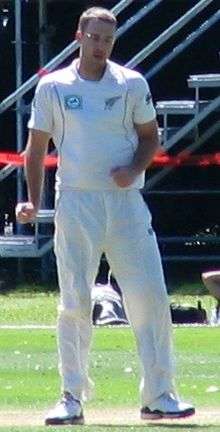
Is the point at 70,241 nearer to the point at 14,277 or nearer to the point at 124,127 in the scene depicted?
the point at 124,127

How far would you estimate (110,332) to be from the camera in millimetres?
13203

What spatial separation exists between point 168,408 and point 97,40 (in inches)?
67.1

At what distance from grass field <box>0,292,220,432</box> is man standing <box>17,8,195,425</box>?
252 mm

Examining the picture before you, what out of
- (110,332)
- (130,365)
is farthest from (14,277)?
(130,365)

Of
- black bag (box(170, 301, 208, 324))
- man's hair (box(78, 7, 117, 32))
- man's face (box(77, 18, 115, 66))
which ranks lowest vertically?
black bag (box(170, 301, 208, 324))

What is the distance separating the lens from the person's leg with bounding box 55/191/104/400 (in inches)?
318

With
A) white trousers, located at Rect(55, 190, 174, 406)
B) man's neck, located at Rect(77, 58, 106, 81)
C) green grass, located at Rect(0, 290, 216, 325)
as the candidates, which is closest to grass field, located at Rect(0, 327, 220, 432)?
white trousers, located at Rect(55, 190, 174, 406)

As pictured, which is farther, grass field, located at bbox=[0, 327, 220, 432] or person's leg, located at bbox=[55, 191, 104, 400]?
grass field, located at bbox=[0, 327, 220, 432]

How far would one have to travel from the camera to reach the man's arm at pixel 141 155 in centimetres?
802

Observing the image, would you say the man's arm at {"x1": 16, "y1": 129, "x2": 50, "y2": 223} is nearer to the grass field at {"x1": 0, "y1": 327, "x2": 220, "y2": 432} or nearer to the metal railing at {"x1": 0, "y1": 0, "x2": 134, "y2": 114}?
the grass field at {"x1": 0, "y1": 327, "x2": 220, "y2": 432}

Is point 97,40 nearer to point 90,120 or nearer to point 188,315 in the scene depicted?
point 90,120

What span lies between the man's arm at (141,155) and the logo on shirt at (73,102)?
329mm

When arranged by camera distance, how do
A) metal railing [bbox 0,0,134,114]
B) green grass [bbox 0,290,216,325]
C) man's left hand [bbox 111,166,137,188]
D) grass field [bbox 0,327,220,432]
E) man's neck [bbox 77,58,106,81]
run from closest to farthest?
man's left hand [bbox 111,166,137,188], man's neck [bbox 77,58,106,81], grass field [bbox 0,327,220,432], green grass [bbox 0,290,216,325], metal railing [bbox 0,0,134,114]

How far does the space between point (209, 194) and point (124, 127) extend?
1193 centimetres
